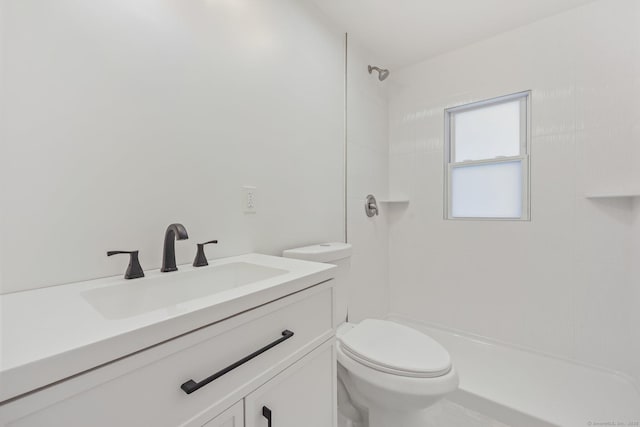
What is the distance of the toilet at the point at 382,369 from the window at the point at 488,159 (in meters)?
1.13

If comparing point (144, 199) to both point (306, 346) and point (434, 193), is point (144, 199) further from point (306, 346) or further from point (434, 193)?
point (434, 193)

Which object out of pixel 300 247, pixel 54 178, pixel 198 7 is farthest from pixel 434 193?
pixel 54 178

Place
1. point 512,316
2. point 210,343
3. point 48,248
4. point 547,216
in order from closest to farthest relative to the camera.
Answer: point 210,343 → point 48,248 → point 547,216 → point 512,316

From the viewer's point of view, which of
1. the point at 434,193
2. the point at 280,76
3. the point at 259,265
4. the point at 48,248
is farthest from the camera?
the point at 434,193

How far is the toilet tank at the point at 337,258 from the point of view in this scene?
1.21 metres

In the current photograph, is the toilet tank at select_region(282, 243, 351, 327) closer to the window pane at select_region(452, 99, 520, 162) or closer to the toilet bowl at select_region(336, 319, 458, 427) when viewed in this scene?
the toilet bowl at select_region(336, 319, 458, 427)

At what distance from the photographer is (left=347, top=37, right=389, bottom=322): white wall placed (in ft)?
5.89

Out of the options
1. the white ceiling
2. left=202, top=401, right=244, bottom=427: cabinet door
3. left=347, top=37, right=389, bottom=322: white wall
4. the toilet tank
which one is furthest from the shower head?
left=202, top=401, right=244, bottom=427: cabinet door

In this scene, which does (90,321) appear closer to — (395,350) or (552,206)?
(395,350)

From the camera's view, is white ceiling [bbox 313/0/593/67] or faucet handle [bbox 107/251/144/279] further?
white ceiling [bbox 313/0/593/67]

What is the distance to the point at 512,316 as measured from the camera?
1752 millimetres

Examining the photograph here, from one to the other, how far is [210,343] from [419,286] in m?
1.93

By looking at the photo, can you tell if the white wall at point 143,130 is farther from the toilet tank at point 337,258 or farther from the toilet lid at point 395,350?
the toilet lid at point 395,350

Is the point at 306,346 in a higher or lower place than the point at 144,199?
lower
